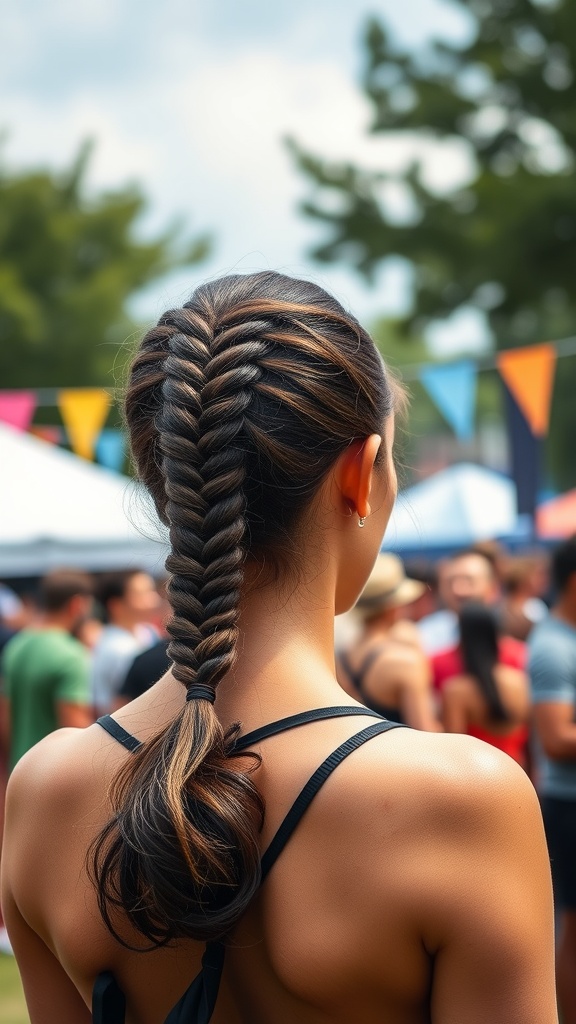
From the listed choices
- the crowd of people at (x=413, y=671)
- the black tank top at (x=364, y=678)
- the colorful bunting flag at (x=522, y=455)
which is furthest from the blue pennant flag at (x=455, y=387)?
the black tank top at (x=364, y=678)

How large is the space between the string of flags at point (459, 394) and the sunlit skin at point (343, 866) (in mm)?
6887

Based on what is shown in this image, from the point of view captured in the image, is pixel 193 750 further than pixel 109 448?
No

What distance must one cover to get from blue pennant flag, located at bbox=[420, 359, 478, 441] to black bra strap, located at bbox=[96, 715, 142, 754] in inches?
289

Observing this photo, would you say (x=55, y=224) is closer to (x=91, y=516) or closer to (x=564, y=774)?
(x=91, y=516)

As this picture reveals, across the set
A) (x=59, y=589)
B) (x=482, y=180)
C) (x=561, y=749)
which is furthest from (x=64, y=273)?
(x=561, y=749)

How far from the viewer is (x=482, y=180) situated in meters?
17.4

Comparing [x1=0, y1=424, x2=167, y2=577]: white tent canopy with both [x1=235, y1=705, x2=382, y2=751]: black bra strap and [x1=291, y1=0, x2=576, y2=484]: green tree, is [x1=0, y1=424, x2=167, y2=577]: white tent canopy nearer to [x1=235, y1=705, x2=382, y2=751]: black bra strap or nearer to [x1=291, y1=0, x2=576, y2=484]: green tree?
[x1=235, y1=705, x2=382, y2=751]: black bra strap

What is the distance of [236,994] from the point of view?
45.0 inches

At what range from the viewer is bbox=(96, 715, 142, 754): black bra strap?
120 cm

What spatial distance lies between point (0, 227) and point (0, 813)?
21.5 m

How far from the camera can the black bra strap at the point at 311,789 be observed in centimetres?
Answer: 107

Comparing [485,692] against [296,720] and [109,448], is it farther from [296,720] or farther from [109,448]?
[109,448]

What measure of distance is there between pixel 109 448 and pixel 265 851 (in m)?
11.2

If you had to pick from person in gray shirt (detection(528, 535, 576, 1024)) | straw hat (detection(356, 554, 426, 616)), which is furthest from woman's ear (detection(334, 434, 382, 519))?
straw hat (detection(356, 554, 426, 616))
